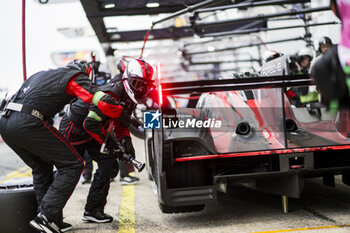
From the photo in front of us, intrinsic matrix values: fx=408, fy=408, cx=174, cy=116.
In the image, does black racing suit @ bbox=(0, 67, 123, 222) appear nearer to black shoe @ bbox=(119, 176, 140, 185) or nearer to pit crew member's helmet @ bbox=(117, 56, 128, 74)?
pit crew member's helmet @ bbox=(117, 56, 128, 74)

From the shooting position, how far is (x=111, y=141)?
13.1 ft

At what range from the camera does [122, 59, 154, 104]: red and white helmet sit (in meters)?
4.00

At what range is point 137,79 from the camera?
4.00 meters

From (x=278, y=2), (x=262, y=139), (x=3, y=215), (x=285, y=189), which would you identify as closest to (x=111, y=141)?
(x=3, y=215)

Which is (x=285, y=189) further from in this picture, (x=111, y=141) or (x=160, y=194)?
(x=111, y=141)

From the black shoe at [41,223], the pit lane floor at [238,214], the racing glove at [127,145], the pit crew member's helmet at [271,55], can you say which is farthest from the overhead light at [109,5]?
the black shoe at [41,223]

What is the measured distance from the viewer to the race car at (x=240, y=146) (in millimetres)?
3537

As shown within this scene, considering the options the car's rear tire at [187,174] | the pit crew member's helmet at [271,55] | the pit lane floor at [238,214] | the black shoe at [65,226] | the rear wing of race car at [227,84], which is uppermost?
the pit crew member's helmet at [271,55]

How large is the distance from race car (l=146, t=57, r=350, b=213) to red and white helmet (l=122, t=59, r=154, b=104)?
0.47m

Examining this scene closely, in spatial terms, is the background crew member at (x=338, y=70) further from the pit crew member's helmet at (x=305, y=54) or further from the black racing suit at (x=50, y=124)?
the pit crew member's helmet at (x=305, y=54)

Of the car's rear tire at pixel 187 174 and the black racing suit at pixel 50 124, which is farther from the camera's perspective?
the car's rear tire at pixel 187 174

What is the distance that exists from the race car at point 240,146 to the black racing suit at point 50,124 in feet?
2.23

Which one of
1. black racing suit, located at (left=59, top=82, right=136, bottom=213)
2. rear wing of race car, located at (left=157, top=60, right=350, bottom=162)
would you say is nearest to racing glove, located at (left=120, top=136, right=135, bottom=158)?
black racing suit, located at (left=59, top=82, right=136, bottom=213)

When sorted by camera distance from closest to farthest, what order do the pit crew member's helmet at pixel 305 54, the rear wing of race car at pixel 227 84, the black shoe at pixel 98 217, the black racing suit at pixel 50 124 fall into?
the black racing suit at pixel 50 124, the rear wing of race car at pixel 227 84, the black shoe at pixel 98 217, the pit crew member's helmet at pixel 305 54
